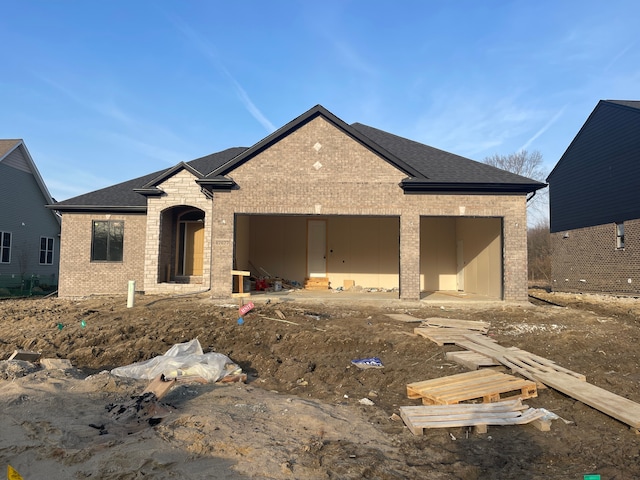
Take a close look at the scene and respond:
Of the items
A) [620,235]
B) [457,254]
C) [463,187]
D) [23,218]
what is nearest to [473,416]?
[463,187]

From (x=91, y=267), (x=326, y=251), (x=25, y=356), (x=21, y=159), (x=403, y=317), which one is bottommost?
(x=25, y=356)

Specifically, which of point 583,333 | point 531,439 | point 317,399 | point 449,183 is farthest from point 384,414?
point 449,183

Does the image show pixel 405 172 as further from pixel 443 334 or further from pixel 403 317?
pixel 443 334

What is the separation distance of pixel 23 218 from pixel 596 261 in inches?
1264

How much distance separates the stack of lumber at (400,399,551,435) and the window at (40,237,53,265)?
1095 inches

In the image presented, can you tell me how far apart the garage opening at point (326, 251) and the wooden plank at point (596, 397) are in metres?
12.7

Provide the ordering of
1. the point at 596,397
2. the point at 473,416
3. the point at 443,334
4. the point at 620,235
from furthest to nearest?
the point at 620,235 → the point at 443,334 → the point at 596,397 → the point at 473,416

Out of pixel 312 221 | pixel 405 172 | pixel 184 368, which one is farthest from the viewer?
pixel 312 221

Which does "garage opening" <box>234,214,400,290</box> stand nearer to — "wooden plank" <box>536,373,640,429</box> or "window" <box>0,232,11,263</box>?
"wooden plank" <box>536,373,640,429</box>

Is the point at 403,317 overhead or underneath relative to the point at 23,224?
underneath

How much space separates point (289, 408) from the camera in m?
5.15

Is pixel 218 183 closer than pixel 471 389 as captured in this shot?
No

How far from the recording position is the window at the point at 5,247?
883 inches

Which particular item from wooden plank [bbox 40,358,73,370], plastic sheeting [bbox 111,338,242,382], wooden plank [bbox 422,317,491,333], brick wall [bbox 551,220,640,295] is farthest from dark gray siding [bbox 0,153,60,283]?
brick wall [bbox 551,220,640,295]
